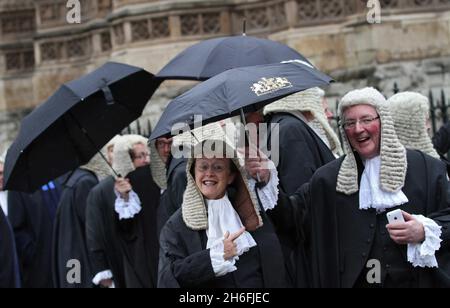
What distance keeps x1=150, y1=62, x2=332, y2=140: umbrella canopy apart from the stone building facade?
6581mm

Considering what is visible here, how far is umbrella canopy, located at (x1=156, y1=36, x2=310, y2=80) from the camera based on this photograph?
8742 millimetres

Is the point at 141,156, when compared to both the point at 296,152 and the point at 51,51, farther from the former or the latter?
the point at 51,51

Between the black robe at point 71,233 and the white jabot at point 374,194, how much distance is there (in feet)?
14.5


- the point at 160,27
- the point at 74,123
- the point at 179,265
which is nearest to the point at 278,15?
the point at 160,27

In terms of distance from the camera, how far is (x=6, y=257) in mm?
10086

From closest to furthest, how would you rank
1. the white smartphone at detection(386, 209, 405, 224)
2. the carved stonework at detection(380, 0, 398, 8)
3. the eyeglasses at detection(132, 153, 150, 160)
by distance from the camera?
the white smartphone at detection(386, 209, 405, 224), the eyeglasses at detection(132, 153, 150, 160), the carved stonework at detection(380, 0, 398, 8)

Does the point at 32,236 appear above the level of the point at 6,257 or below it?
below

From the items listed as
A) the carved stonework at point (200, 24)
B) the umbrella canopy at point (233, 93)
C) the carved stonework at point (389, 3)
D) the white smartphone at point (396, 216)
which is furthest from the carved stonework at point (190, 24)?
the white smartphone at point (396, 216)

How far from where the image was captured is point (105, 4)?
19.0 meters

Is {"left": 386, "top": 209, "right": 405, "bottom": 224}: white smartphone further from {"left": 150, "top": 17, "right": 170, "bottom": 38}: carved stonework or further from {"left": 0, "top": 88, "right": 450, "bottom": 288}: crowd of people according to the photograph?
{"left": 150, "top": 17, "right": 170, "bottom": 38}: carved stonework

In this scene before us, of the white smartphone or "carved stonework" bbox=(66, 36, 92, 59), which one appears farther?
"carved stonework" bbox=(66, 36, 92, 59)

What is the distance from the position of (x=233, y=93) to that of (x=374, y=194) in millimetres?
897

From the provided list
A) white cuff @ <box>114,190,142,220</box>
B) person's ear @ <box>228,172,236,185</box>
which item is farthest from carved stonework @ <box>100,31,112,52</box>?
person's ear @ <box>228,172,236,185</box>
